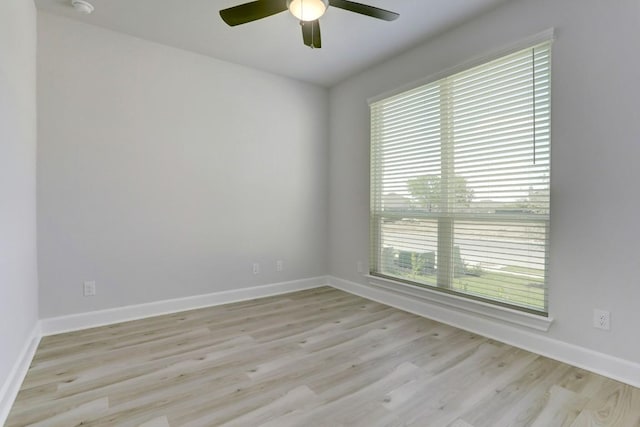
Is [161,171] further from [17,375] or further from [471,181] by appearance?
[471,181]

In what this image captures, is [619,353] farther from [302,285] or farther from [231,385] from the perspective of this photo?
[302,285]

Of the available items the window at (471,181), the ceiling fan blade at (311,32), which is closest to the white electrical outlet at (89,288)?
the ceiling fan blade at (311,32)

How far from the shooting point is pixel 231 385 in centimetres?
189

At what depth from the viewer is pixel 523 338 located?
7.84ft

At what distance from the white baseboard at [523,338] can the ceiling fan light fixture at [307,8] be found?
101 inches

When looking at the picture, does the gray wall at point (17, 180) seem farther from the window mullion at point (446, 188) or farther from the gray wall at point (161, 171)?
the window mullion at point (446, 188)

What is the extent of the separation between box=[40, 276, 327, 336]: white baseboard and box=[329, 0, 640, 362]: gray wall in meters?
2.68

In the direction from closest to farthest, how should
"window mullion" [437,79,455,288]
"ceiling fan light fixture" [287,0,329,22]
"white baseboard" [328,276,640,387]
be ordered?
"ceiling fan light fixture" [287,0,329,22], "white baseboard" [328,276,640,387], "window mullion" [437,79,455,288]

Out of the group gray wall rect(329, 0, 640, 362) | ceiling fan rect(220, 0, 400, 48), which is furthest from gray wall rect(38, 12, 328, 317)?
gray wall rect(329, 0, 640, 362)

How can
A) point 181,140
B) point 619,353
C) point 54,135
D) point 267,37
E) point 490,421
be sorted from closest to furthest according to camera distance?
point 490,421
point 619,353
point 54,135
point 267,37
point 181,140

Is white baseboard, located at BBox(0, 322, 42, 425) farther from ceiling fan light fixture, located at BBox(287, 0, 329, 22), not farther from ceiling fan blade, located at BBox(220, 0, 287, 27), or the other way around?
ceiling fan light fixture, located at BBox(287, 0, 329, 22)

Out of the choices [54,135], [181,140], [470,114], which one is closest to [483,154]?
[470,114]

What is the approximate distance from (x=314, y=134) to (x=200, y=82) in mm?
1486

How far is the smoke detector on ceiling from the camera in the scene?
7.95 ft
